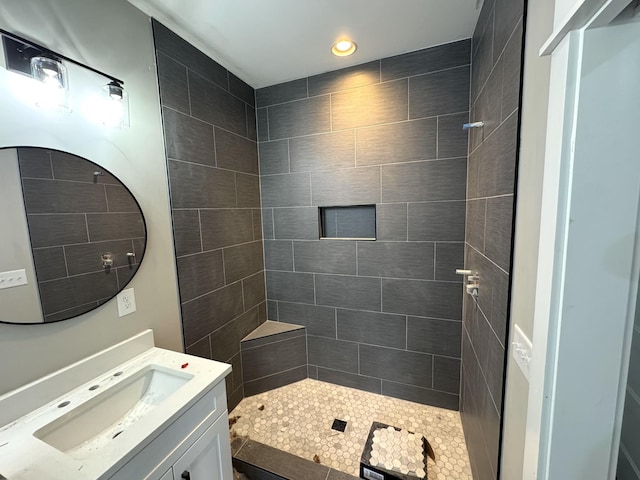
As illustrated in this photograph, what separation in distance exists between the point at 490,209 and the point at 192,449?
5.34ft

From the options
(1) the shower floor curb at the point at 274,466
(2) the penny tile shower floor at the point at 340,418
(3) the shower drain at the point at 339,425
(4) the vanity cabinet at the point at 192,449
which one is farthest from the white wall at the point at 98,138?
(3) the shower drain at the point at 339,425

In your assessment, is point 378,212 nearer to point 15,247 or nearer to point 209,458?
point 209,458

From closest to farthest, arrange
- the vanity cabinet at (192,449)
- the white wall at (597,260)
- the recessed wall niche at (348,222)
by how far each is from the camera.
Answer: the white wall at (597,260) → the vanity cabinet at (192,449) → the recessed wall niche at (348,222)

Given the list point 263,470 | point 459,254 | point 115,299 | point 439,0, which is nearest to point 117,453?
point 115,299

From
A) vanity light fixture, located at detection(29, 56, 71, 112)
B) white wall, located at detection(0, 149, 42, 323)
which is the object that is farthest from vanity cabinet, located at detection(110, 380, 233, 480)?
vanity light fixture, located at detection(29, 56, 71, 112)

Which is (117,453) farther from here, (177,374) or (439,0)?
(439,0)

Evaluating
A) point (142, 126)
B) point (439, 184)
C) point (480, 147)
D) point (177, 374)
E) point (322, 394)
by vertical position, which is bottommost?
point (322, 394)

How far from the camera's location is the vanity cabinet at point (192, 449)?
0.81 m

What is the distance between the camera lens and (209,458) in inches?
42.4

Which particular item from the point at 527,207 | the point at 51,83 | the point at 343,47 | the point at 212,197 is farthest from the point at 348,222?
the point at 51,83

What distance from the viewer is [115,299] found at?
3.86 ft

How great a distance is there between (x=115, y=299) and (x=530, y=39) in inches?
75.7

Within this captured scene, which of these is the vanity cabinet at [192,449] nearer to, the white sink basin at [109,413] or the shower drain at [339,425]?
the white sink basin at [109,413]

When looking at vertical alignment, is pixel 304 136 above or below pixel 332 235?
above
